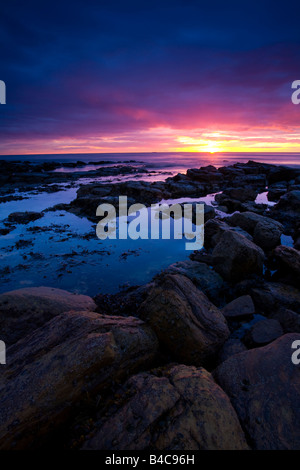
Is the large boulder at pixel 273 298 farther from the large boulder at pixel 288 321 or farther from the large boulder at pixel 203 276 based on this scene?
the large boulder at pixel 203 276

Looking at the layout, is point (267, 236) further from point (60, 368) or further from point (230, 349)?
point (60, 368)

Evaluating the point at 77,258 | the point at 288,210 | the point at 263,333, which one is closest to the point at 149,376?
the point at 263,333

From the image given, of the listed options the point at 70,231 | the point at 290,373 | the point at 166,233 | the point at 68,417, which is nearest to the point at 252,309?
the point at 290,373

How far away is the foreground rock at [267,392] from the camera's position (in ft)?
9.63

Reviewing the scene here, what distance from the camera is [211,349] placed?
4820 mm

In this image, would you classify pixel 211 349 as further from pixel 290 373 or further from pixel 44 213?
pixel 44 213

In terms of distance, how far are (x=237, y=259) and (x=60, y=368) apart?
7037 millimetres

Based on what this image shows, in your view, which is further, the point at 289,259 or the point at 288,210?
the point at 288,210

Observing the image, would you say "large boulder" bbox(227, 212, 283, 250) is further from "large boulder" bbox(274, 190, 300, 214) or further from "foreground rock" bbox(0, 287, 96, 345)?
"foreground rock" bbox(0, 287, 96, 345)

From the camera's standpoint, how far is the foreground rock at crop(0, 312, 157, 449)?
2.88 m

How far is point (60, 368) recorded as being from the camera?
329cm

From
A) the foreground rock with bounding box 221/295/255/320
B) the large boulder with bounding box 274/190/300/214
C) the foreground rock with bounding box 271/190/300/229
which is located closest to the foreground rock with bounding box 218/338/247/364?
the foreground rock with bounding box 221/295/255/320

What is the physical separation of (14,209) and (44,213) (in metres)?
3.95

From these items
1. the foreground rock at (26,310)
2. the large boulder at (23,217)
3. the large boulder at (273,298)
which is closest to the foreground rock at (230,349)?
the large boulder at (273,298)
